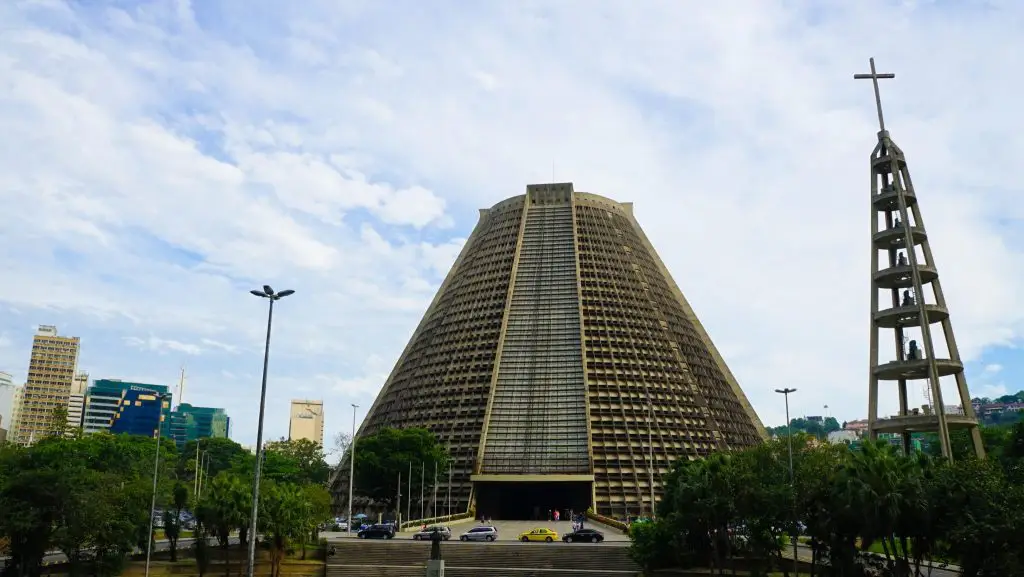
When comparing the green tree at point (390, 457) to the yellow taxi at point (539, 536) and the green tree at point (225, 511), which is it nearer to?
the yellow taxi at point (539, 536)

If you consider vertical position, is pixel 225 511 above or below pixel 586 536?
above

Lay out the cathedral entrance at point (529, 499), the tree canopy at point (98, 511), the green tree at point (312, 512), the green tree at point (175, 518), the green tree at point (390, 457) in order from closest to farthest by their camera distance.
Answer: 1. the tree canopy at point (98, 511)
2. the green tree at point (312, 512)
3. the green tree at point (175, 518)
4. the green tree at point (390, 457)
5. the cathedral entrance at point (529, 499)

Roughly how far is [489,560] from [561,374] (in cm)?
3541

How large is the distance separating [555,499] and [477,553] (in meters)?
31.1

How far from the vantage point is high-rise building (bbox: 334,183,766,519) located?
243 feet

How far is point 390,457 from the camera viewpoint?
217 ft

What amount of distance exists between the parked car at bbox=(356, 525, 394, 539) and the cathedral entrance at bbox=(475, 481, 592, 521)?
19.1m

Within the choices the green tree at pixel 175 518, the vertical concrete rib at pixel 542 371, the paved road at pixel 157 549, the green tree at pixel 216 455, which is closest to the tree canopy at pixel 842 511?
the green tree at pixel 175 518

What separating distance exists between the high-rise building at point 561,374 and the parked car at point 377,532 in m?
17.6

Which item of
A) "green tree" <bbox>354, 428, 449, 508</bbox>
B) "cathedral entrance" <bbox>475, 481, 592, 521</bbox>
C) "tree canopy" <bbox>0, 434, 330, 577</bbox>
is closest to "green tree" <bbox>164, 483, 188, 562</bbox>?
"tree canopy" <bbox>0, 434, 330, 577</bbox>

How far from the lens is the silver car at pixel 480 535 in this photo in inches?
2052

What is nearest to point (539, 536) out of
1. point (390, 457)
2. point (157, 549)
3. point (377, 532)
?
point (377, 532)

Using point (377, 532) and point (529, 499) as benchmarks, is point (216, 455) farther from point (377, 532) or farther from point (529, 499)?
point (377, 532)

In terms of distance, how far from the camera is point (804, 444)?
4772 centimetres
